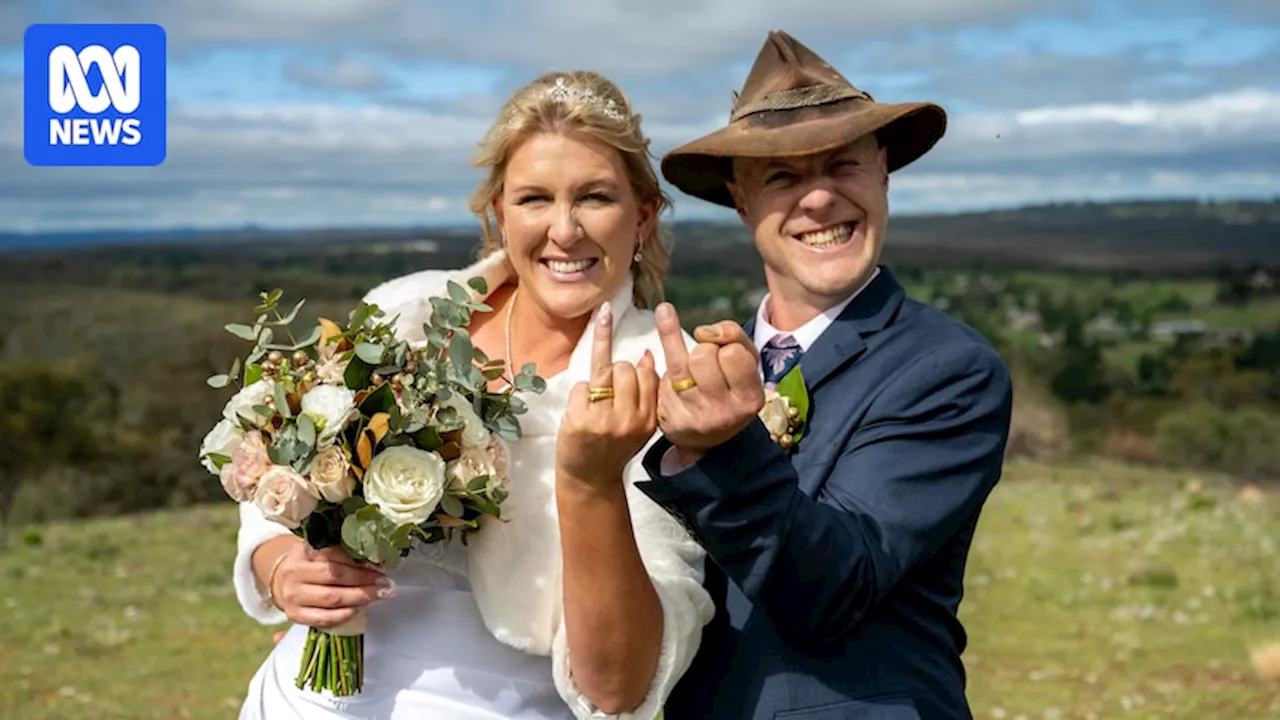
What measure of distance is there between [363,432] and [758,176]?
110 centimetres

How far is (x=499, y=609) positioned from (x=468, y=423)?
1.53 feet

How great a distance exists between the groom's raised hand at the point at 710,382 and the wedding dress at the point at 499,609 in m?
0.68

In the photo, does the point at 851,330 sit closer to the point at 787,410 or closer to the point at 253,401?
the point at 787,410

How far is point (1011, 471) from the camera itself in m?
18.5

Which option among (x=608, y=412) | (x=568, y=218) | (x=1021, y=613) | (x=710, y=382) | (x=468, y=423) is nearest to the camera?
(x=710, y=382)

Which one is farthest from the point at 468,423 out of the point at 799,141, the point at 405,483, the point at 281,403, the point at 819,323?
the point at 799,141

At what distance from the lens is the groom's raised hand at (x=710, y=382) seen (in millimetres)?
2342

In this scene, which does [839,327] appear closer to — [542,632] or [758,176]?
[758,176]

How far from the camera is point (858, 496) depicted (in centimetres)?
274

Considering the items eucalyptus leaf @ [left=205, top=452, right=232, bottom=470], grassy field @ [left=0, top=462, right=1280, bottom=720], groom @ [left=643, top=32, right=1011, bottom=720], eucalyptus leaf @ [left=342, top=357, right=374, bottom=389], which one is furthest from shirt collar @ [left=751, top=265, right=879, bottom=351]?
grassy field @ [left=0, top=462, right=1280, bottom=720]

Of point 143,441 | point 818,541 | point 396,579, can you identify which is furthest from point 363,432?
point 143,441

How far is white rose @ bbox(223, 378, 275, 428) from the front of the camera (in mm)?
3037

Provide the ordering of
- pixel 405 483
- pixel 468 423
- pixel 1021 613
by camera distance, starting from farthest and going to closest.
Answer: pixel 1021 613 → pixel 468 423 → pixel 405 483

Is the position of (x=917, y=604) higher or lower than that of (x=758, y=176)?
lower
